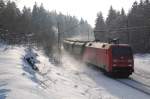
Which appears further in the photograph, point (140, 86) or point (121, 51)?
point (121, 51)

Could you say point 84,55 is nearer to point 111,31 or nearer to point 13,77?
point 13,77

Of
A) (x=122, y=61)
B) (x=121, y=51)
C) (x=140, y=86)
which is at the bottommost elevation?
(x=140, y=86)

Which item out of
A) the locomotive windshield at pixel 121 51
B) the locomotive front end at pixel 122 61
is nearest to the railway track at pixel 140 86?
the locomotive front end at pixel 122 61

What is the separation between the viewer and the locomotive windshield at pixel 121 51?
96.9ft

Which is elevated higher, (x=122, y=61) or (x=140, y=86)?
(x=122, y=61)

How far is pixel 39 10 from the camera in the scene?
A: 141m

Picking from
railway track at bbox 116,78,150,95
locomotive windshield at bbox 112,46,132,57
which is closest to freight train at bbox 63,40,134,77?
locomotive windshield at bbox 112,46,132,57

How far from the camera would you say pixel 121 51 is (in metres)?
29.8

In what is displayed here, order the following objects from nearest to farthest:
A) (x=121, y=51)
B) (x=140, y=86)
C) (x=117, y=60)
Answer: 1. (x=140, y=86)
2. (x=117, y=60)
3. (x=121, y=51)

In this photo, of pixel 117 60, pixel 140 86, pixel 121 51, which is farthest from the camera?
pixel 121 51

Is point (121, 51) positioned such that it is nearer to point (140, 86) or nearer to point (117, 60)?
point (117, 60)

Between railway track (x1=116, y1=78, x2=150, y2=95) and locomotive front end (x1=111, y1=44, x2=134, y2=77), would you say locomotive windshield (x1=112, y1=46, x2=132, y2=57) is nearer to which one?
locomotive front end (x1=111, y1=44, x2=134, y2=77)

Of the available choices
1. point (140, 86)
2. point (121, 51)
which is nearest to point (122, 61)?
point (121, 51)

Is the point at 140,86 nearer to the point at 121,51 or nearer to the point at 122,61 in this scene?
the point at 122,61
